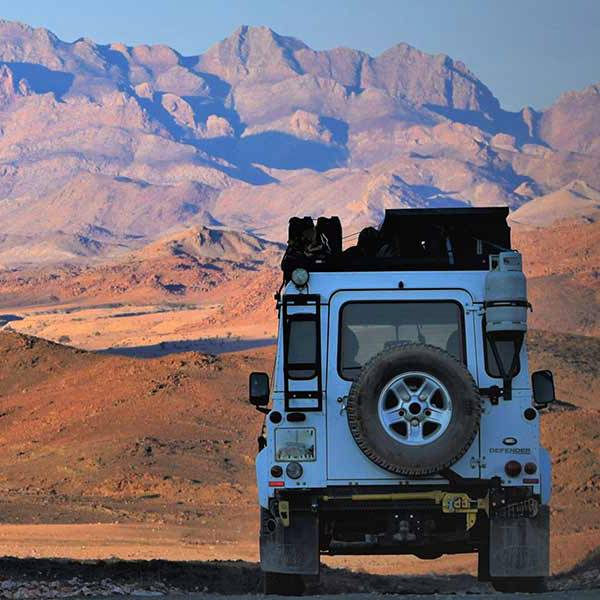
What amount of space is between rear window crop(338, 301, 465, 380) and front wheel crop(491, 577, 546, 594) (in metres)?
1.63

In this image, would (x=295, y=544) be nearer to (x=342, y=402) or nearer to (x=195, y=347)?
(x=342, y=402)

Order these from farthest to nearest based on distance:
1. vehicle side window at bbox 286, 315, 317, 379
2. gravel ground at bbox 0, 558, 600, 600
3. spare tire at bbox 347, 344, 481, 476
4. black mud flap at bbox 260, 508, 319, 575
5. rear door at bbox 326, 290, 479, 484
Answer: gravel ground at bbox 0, 558, 600, 600
black mud flap at bbox 260, 508, 319, 575
vehicle side window at bbox 286, 315, 317, 379
rear door at bbox 326, 290, 479, 484
spare tire at bbox 347, 344, 481, 476

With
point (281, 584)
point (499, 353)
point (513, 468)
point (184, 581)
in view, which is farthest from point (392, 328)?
point (184, 581)

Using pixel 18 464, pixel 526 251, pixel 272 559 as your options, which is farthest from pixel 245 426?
pixel 526 251

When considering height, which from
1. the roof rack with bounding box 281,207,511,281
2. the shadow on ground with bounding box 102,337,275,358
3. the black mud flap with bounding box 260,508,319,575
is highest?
the shadow on ground with bounding box 102,337,275,358

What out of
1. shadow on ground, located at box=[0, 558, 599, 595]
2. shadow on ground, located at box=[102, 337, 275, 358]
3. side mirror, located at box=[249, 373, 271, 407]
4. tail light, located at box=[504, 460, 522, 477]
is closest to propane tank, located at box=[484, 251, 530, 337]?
tail light, located at box=[504, 460, 522, 477]

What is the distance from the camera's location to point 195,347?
64375mm

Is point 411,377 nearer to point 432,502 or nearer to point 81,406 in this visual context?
point 432,502

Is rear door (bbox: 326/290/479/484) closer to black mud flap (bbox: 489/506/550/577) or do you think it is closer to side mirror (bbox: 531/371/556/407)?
side mirror (bbox: 531/371/556/407)

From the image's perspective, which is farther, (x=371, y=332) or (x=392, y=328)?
(x=392, y=328)

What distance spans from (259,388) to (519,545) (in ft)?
6.97

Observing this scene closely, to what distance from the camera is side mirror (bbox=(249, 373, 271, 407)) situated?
1068 centimetres

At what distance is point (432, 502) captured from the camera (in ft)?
33.8

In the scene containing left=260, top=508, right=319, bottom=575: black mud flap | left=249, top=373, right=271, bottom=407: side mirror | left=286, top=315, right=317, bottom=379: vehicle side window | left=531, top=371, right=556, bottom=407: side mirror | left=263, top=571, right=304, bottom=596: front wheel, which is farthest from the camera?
left=263, top=571, right=304, bottom=596: front wheel
